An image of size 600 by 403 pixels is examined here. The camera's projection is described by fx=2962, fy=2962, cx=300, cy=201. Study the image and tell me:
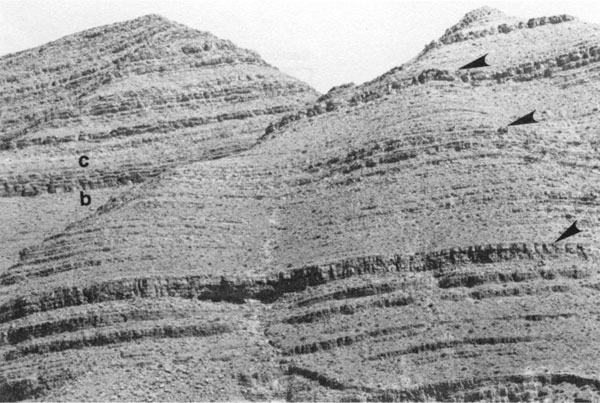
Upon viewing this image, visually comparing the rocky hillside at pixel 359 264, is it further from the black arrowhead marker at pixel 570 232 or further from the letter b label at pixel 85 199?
the letter b label at pixel 85 199

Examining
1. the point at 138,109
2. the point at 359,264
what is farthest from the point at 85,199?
the point at 359,264

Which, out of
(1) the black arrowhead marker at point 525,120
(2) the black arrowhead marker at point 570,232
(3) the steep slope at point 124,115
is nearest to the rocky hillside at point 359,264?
(2) the black arrowhead marker at point 570,232

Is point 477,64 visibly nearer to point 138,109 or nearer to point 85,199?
point 85,199

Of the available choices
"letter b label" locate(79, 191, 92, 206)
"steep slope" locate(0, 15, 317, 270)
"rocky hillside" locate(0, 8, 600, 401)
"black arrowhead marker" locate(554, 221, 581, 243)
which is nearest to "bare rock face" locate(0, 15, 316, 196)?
"steep slope" locate(0, 15, 317, 270)

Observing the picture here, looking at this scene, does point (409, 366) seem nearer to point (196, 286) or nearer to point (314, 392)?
point (314, 392)

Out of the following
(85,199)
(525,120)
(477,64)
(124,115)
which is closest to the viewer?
(525,120)

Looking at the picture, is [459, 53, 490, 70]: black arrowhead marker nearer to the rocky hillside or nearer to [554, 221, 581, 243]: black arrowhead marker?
the rocky hillside

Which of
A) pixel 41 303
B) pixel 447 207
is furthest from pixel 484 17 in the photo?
pixel 41 303
